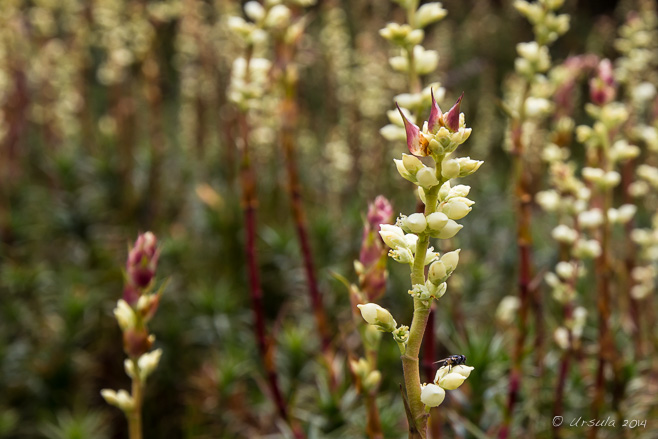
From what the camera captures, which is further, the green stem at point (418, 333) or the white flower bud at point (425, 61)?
the white flower bud at point (425, 61)

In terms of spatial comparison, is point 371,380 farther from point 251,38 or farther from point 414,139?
point 251,38

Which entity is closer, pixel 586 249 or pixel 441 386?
pixel 441 386

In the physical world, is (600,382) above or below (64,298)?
above

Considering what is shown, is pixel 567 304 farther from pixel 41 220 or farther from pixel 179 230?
pixel 41 220

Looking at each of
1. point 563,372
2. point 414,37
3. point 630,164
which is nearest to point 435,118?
point 414,37

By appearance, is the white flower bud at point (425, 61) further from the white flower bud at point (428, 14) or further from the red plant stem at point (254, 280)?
the red plant stem at point (254, 280)

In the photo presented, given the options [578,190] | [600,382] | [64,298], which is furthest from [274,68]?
[64,298]

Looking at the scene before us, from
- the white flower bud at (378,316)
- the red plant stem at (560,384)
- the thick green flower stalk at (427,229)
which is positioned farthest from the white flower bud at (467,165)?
the red plant stem at (560,384)
